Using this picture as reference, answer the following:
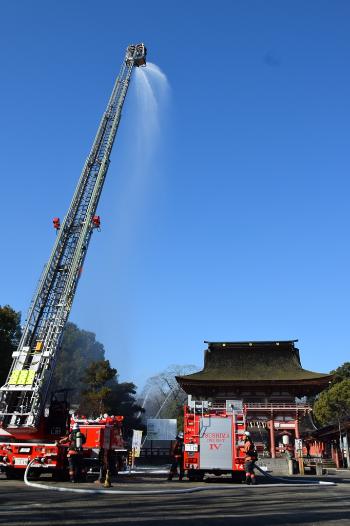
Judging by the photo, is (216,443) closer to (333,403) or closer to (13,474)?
(13,474)

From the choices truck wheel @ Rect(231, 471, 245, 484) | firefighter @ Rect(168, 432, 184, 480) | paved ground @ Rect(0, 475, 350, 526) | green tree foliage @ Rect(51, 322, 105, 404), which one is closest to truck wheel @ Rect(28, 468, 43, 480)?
paved ground @ Rect(0, 475, 350, 526)

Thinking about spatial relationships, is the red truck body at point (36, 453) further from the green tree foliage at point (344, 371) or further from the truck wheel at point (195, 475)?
the green tree foliage at point (344, 371)

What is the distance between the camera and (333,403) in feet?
200

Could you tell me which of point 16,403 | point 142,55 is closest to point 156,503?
point 16,403

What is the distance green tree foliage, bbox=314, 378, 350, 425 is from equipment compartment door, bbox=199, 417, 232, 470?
45556mm

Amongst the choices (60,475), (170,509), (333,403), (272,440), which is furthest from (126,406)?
(170,509)

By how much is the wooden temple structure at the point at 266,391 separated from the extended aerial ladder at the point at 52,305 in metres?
26.3

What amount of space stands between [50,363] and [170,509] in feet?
27.7

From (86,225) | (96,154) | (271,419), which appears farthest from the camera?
(271,419)

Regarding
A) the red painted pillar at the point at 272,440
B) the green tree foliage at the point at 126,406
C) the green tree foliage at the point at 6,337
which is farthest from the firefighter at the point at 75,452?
the green tree foliage at the point at 126,406

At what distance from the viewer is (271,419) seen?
42.6m

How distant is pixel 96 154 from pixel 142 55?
21.7ft

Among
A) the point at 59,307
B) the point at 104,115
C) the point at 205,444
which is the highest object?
the point at 104,115

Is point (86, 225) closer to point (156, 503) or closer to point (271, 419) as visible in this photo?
point (156, 503)
